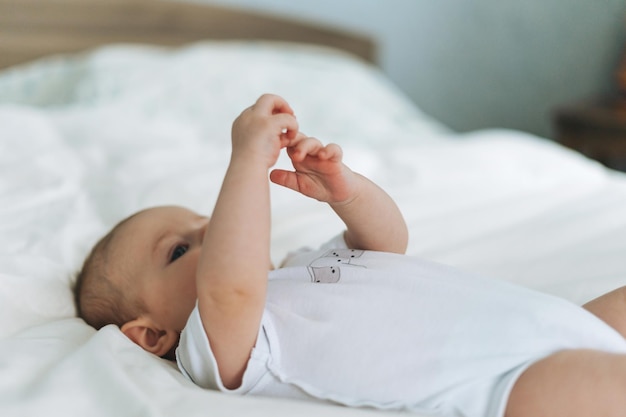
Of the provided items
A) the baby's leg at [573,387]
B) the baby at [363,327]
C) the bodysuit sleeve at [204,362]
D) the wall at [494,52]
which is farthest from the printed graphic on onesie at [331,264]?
the wall at [494,52]

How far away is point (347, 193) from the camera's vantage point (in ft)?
2.64

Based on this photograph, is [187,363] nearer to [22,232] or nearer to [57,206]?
[22,232]

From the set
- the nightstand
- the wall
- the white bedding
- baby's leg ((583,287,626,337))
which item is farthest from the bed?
the nightstand

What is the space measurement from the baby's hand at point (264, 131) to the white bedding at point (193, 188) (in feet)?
0.79

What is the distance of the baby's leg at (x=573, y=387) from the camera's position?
0.64 metres

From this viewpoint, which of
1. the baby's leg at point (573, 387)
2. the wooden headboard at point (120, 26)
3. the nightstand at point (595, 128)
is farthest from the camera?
the nightstand at point (595, 128)

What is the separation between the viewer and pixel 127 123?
159 cm

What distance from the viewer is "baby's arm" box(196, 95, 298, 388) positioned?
0.66 meters

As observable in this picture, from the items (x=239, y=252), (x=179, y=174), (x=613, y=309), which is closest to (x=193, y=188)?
(x=179, y=174)

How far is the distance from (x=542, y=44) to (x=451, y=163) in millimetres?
1566

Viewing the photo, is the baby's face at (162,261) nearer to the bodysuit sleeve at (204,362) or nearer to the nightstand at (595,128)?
the bodysuit sleeve at (204,362)

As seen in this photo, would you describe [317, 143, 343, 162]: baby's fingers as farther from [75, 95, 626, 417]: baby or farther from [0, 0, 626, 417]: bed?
[0, 0, 626, 417]: bed

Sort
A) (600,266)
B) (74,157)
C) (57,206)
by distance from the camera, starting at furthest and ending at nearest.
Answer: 1. (74,157)
2. (57,206)
3. (600,266)

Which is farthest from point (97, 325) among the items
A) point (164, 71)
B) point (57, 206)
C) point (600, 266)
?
point (164, 71)
